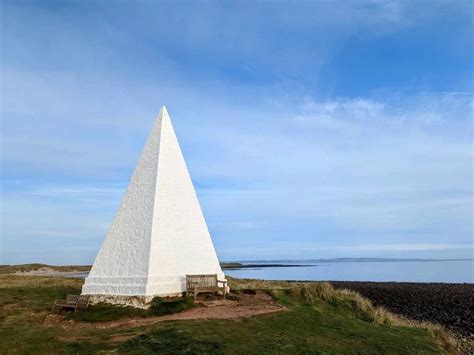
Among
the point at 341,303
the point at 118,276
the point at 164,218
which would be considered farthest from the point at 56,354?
the point at 341,303

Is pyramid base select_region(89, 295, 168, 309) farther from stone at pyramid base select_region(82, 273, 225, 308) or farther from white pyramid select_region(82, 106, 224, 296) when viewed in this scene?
white pyramid select_region(82, 106, 224, 296)

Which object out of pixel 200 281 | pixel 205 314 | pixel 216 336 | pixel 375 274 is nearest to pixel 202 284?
pixel 200 281

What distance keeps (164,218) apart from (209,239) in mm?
2371

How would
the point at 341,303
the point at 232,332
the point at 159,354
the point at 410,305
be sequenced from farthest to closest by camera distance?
1. the point at 410,305
2. the point at 341,303
3. the point at 232,332
4. the point at 159,354

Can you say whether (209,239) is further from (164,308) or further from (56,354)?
(56,354)

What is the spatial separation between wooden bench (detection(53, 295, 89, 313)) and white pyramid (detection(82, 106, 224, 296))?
1.85 ft

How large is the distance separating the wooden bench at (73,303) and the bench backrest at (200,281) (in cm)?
364

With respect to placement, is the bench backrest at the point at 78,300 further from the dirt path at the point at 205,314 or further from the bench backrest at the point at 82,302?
the dirt path at the point at 205,314

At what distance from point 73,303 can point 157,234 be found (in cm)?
366

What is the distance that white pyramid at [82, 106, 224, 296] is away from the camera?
15.4 meters

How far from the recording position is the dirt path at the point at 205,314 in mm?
12688

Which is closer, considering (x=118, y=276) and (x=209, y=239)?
(x=118, y=276)

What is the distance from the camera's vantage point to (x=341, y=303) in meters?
18.9

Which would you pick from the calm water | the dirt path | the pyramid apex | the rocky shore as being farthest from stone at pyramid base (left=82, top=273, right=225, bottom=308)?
the calm water
